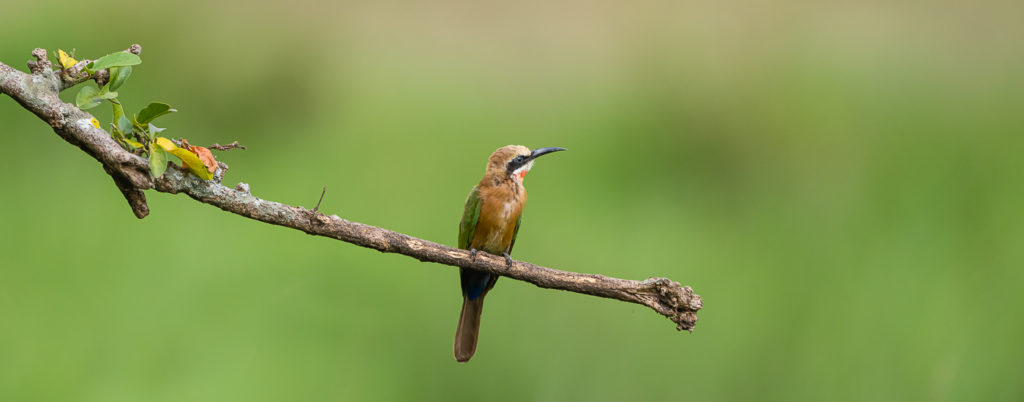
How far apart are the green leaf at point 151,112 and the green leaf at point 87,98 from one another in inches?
4.5

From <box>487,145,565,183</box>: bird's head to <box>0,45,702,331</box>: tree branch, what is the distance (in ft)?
2.66

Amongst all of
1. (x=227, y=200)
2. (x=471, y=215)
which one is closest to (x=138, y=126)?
(x=227, y=200)

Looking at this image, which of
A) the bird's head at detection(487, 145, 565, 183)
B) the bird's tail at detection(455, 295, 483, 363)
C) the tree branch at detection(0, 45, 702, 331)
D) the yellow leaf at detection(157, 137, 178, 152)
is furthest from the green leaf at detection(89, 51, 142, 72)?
the bird's tail at detection(455, 295, 483, 363)

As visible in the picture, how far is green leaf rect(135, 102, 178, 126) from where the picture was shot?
2072mm

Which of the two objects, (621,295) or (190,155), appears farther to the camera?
(621,295)

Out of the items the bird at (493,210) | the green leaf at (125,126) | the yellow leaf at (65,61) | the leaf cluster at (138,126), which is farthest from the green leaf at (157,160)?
the bird at (493,210)

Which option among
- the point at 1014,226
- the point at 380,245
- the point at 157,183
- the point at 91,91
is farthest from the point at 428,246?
the point at 1014,226

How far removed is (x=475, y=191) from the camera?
329 cm

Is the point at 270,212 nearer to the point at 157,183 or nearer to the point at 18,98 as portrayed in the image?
the point at 157,183

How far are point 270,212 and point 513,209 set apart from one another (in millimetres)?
1245

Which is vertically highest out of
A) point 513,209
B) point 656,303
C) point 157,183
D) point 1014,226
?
point 1014,226

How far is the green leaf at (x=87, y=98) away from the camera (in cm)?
212

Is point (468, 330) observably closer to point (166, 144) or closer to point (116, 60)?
point (166, 144)

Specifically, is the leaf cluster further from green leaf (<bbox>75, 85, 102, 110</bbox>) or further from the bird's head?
the bird's head
